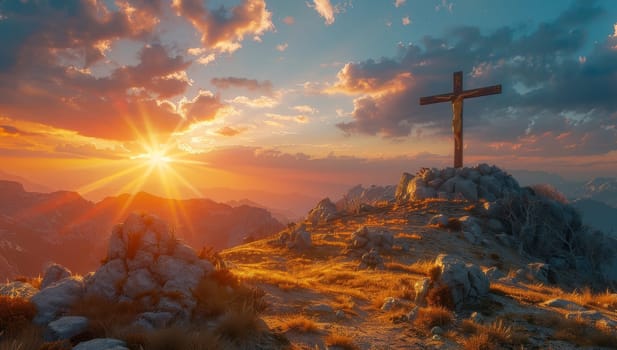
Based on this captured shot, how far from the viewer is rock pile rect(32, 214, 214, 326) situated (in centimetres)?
1086

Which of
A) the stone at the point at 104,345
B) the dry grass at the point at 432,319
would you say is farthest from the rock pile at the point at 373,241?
the stone at the point at 104,345

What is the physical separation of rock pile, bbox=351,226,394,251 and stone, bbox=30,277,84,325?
22651mm

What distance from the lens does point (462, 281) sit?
14648 mm

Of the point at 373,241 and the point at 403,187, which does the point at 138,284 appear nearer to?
the point at 373,241

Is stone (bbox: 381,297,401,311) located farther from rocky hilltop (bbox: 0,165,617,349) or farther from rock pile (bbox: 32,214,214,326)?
rock pile (bbox: 32,214,214,326)

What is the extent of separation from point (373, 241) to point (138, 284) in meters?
22.3

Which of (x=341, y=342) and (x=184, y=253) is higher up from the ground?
(x=184, y=253)

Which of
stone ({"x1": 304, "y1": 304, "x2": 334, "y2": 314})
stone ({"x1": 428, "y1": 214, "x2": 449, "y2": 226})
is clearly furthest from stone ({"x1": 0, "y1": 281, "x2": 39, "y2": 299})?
stone ({"x1": 428, "y1": 214, "x2": 449, "y2": 226})

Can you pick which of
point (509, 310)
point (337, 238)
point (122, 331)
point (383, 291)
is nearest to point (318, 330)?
point (122, 331)

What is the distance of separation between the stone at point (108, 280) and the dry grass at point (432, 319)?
443 inches

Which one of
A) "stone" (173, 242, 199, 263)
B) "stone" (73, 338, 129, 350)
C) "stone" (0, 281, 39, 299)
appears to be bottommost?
"stone" (0, 281, 39, 299)

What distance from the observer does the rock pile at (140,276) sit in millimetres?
10859

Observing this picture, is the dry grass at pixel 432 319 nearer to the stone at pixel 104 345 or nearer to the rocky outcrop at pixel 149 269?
the rocky outcrop at pixel 149 269

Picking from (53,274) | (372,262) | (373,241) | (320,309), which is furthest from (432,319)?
(373,241)
